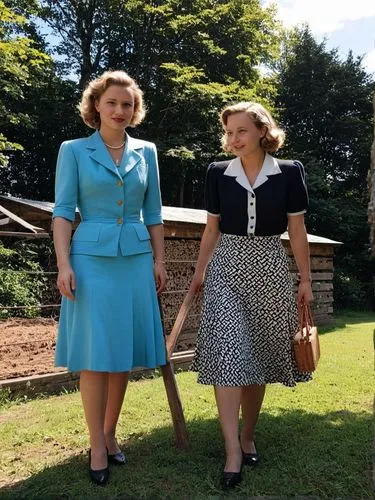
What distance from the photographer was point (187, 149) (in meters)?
19.4

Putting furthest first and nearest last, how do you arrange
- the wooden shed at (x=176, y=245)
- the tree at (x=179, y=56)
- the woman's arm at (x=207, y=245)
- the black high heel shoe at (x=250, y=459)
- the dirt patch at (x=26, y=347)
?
1. the tree at (x=179, y=56)
2. the wooden shed at (x=176, y=245)
3. the dirt patch at (x=26, y=347)
4. the woman's arm at (x=207, y=245)
5. the black high heel shoe at (x=250, y=459)

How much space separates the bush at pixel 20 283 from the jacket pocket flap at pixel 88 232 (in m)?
6.31

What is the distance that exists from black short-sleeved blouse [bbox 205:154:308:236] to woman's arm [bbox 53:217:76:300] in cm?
84

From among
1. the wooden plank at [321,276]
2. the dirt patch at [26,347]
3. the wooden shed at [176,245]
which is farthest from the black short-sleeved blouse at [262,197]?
the wooden plank at [321,276]

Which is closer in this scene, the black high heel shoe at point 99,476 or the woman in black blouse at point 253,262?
the black high heel shoe at point 99,476

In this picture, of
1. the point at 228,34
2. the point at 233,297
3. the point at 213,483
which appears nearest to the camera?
the point at 213,483

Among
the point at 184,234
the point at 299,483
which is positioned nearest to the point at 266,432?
the point at 299,483

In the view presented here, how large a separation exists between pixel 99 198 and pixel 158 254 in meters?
0.50

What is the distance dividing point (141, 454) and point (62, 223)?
4.65 ft

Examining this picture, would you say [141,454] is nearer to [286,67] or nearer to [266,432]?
[266,432]

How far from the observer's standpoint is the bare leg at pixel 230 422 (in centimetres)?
285

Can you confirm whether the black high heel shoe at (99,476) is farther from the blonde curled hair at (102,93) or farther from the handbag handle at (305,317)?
the blonde curled hair at (102,93)

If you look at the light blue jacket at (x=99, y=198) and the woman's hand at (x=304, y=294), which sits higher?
the light blue jacket at (x=99, y=198)

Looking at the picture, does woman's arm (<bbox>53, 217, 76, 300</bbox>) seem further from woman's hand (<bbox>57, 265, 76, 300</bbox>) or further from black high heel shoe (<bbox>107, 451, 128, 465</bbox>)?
black high heel shoe (<bbox>107, 451, 128, 465</bbox>)
